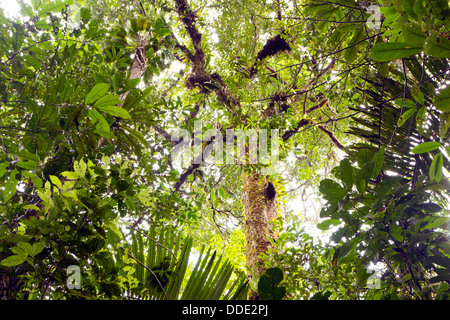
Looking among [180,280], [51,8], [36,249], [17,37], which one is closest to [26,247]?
[36,249]

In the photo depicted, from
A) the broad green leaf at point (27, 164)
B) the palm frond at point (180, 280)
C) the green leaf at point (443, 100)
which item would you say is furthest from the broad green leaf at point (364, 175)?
the broad green leaf at point (27, 164)

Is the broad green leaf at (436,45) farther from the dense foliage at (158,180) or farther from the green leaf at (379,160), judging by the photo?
the green leaf at (379,160)

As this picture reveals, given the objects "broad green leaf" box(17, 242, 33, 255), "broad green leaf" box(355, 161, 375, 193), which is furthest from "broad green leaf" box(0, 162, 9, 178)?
"broad green leaf" box(355, 161, 375, 193)

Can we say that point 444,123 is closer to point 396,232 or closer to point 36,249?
point 396,232

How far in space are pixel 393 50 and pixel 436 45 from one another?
110 mm

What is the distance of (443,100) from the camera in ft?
2.57

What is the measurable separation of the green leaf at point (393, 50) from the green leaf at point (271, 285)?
711mm

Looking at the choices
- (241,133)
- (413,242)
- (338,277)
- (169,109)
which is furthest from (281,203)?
(413,242)

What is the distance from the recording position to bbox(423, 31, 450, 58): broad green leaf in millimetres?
696

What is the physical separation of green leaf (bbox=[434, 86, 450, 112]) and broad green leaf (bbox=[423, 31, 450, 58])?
13cm

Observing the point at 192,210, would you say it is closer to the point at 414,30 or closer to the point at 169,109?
the point at 169,109

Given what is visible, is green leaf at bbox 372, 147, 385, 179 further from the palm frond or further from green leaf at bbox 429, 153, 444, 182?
the palm frond

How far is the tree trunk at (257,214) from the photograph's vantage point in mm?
3049

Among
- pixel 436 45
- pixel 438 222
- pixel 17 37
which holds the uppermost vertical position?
pixel 17 37
